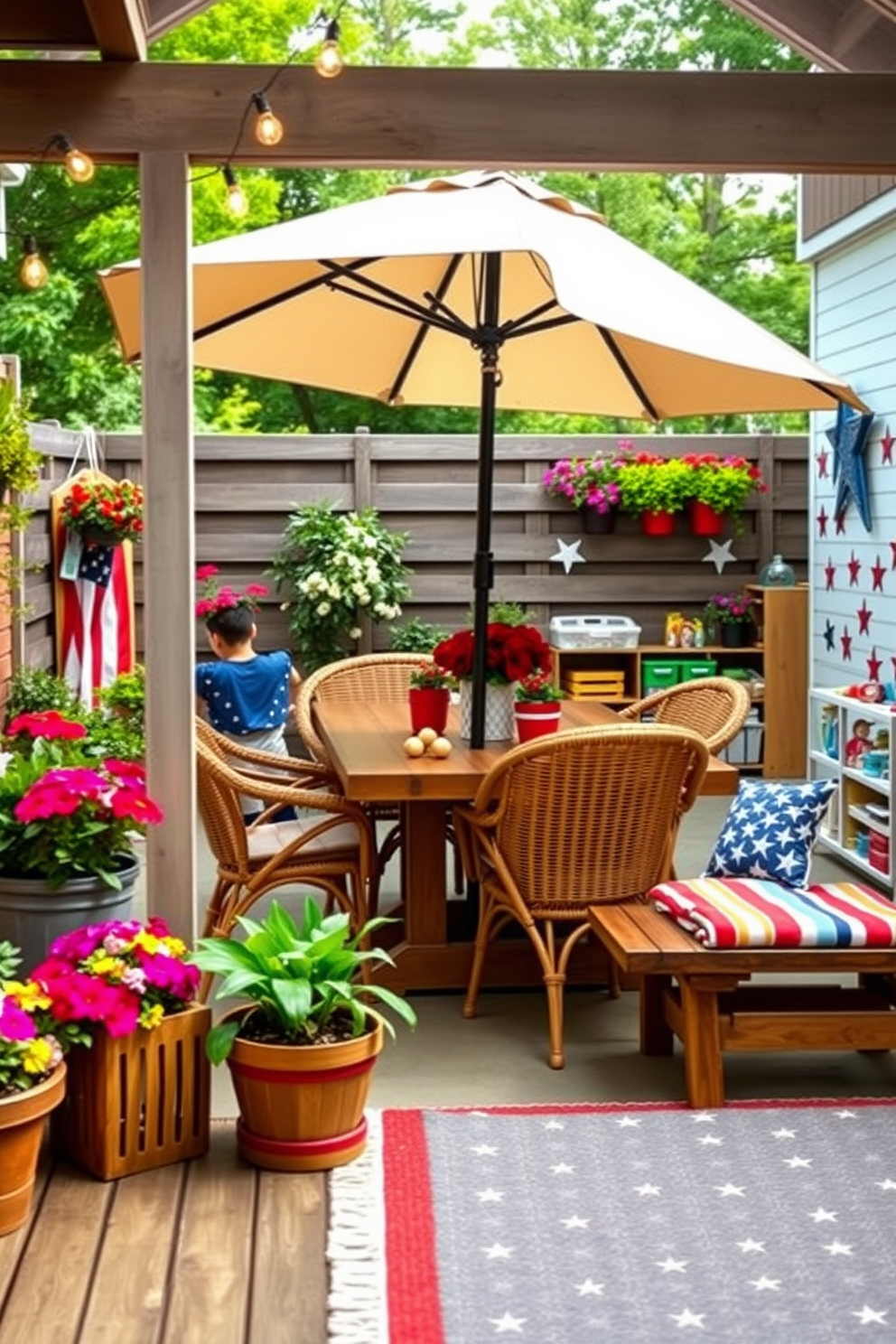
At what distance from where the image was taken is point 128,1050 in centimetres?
384

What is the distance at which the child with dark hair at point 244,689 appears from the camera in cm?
694

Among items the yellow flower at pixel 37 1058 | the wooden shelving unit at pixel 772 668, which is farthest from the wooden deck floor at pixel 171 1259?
the wooden shelving unit at pixel 772 668

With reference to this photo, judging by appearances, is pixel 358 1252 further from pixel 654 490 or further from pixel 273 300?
pixel 654 490

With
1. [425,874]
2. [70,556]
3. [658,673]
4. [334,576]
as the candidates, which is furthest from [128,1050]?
[658,673]

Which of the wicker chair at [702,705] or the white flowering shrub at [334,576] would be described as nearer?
the wicker chair at [702,705]

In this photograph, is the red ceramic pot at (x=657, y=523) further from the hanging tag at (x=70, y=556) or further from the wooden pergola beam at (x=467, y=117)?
the wooden pergola beam at (x=467, y=117)

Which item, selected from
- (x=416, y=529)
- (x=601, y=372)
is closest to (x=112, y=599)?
(x=416, y=529)

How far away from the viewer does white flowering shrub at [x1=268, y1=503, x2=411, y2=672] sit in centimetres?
937

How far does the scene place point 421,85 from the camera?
464cm

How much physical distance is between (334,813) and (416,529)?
444cm

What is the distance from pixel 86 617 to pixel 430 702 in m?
3.13

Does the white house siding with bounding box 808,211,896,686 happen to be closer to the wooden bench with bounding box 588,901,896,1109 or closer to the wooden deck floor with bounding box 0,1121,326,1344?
the wooden bench with bounding box 588,901,896,1109

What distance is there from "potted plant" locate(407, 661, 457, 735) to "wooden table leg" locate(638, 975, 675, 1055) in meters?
1.18

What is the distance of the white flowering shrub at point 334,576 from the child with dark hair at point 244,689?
227 centimetres
